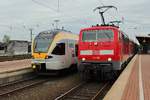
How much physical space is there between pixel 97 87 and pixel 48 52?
3.87 m

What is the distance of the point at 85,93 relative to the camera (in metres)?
13.4

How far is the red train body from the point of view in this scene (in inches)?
609

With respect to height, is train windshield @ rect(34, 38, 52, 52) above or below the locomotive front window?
below

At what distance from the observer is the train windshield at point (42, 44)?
17.5 metres

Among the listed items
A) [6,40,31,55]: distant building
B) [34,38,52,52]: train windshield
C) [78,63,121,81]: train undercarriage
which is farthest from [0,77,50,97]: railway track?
[6,40,31,55]: distant building

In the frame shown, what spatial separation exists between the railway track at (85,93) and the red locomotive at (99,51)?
32.4 inches

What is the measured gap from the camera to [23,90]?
46.0 ft

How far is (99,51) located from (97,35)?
1.00 metres

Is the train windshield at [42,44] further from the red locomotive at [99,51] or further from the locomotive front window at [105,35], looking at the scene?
the locomotive front window at [105,35]

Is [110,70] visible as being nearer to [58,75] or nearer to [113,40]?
[113,40]

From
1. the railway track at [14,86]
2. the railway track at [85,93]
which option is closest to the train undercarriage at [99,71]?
the railway track at [85,93]

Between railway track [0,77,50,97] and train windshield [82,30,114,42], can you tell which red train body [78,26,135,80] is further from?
railway track [0,77,50,97]

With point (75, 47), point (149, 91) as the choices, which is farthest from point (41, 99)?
point (75, 47)

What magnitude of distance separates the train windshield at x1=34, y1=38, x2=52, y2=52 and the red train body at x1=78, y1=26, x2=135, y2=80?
2.21 metres
